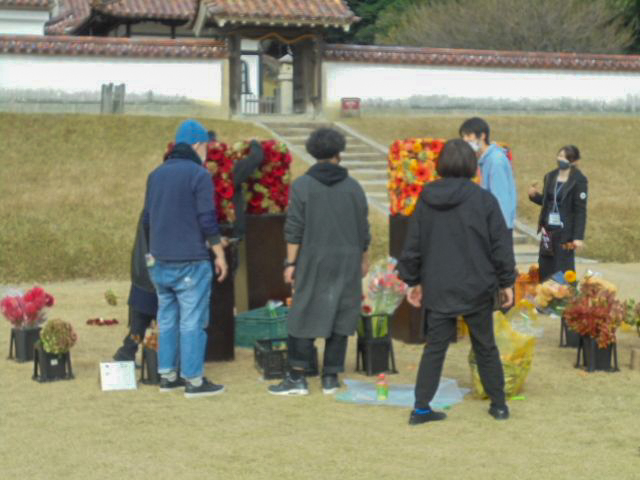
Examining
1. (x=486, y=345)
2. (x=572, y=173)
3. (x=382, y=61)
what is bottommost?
(x=486, y=345)

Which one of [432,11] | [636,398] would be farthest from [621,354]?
[432,11]

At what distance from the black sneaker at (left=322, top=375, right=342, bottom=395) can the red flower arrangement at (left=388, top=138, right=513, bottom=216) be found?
2.48 metres

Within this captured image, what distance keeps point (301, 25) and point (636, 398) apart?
17722 mm

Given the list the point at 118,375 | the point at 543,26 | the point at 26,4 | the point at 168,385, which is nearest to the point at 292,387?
the point at 168,385

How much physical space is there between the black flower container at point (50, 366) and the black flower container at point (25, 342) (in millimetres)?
712

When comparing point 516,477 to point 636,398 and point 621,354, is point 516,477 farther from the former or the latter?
point 621,354

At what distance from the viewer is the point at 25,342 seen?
365 inches

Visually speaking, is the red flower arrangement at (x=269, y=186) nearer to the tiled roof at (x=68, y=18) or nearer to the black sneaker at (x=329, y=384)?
the black sneaker at (x=329, y=384)

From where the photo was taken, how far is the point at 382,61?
25922 millimetres

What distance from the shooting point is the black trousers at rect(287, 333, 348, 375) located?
7.93 meters

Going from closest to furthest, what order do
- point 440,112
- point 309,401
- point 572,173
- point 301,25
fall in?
point 309,401
point 572,173
point 301,25
point 440,112

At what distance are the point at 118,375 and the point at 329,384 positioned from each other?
4.94 feet

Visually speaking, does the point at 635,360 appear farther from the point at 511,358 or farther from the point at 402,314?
the point at 402,314

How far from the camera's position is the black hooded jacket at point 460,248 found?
22.8 feet
